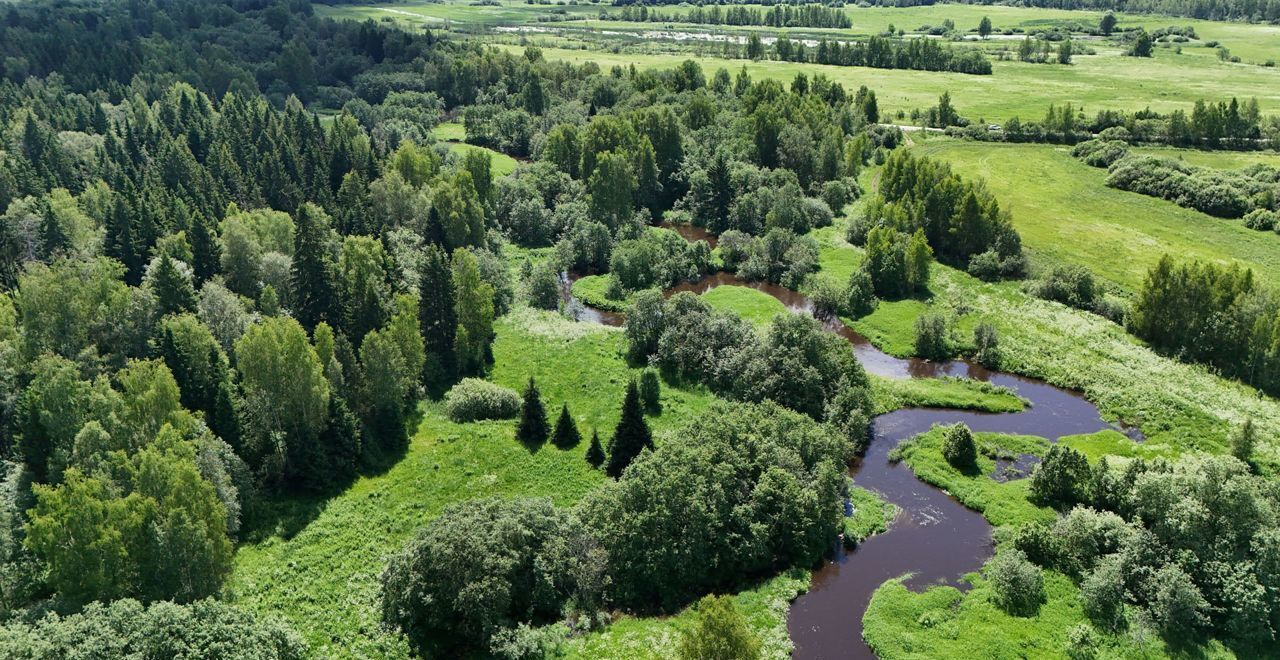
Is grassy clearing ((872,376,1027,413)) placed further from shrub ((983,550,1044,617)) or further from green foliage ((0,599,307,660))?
green foliage ((0,599,307,660))

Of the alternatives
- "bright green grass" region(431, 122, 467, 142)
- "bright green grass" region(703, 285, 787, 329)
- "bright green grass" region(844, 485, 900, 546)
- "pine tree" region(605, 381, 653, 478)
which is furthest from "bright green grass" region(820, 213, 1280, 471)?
"bright green grass" region(431, 122, 467, 142)

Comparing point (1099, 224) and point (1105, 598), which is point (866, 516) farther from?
point (1099, 224)

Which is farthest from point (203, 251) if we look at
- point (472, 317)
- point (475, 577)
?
point (475, 577)

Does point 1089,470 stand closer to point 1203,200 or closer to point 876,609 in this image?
point 876,609

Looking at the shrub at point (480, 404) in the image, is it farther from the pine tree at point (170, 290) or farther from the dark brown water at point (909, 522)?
the dark brown water at point (909, 522)

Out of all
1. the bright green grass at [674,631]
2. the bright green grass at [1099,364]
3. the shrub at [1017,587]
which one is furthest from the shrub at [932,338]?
the bright green grass at [674,631]
